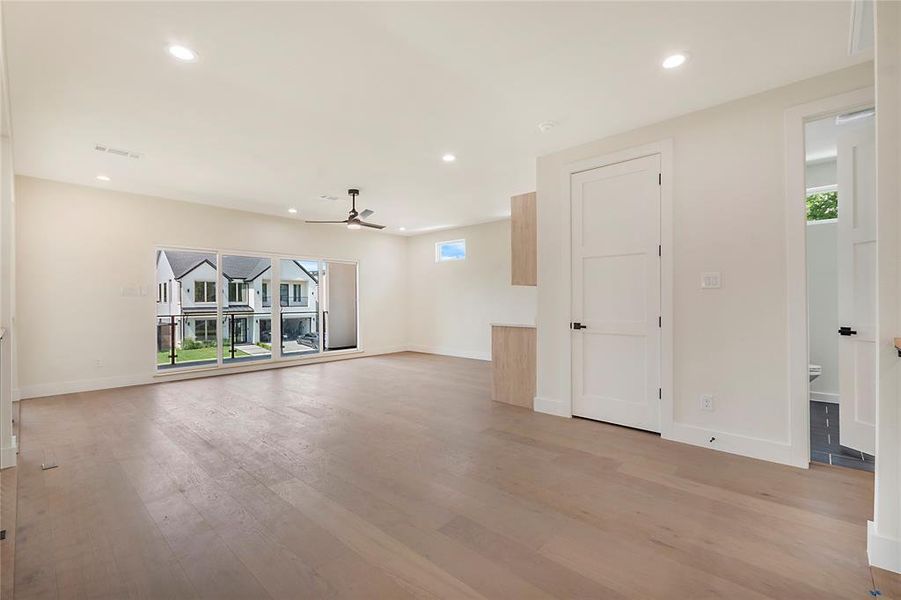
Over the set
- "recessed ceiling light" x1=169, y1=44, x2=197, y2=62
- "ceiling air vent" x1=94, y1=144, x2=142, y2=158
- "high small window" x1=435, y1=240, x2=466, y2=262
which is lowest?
"high small window" x1=435, y1=240, x2=466, y2=262

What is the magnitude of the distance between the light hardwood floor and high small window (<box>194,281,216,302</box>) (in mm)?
3013

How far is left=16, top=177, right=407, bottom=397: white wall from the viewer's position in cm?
495

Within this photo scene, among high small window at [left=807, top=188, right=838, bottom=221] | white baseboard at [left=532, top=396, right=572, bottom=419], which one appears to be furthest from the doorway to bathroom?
white baseboard at [left=532, top=396, right=572, bottom=419]

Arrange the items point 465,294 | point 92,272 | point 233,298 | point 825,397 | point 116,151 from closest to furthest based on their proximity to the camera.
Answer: point 116,151, point 825,397, point 92,272, point 233,298, point 465,294

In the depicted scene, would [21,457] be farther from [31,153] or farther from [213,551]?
[31,153]

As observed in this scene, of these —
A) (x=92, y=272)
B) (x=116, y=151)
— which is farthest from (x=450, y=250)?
(x=92, y=272)

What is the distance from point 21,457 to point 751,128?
6.24 metres

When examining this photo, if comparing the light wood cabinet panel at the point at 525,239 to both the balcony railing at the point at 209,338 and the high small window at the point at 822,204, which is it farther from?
the balcony railing at the point at 209,338

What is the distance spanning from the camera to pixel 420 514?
85.7 inches

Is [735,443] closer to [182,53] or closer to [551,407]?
[551,407]

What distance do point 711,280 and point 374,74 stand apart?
3052 millimetres

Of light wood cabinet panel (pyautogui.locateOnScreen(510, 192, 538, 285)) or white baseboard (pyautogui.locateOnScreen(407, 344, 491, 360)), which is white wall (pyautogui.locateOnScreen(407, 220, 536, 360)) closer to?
white baseboard (pyautogui.locateOnScreen(407, 344, 491, 360))

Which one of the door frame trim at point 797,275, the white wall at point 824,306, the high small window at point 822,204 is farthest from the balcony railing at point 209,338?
the high small window at point 822,204

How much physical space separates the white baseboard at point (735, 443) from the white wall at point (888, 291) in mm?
1170
